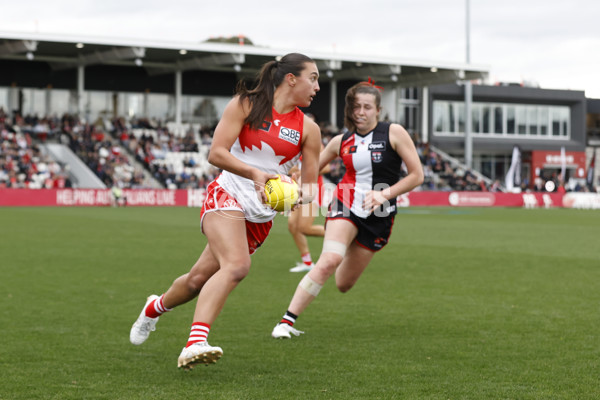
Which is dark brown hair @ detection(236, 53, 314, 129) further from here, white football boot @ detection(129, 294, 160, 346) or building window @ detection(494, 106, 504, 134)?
building window @ detection(494, 106, 504, 134)

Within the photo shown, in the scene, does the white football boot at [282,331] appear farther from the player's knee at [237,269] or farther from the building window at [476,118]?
the building window at [476,118]

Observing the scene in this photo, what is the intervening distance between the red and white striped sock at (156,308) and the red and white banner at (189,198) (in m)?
36.2

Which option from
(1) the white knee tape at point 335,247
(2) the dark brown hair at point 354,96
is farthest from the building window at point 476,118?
(1) the white knee tape at point 335,247

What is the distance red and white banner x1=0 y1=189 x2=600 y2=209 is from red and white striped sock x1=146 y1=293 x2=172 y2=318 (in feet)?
119

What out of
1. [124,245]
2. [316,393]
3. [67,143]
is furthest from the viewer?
[67,143]

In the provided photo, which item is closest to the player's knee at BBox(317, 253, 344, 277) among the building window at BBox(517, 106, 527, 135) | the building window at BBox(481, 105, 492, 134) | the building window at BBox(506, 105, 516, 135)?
the building window at BBox(481, 105, 492, 134)

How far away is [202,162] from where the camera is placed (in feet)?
165

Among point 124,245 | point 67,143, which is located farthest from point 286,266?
point 67,143

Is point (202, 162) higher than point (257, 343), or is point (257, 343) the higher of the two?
point (202, 162)

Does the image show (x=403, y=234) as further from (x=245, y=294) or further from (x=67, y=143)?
(x=67, y=143)

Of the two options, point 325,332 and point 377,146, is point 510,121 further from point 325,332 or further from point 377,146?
point 325,332

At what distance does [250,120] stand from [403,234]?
1767 cm

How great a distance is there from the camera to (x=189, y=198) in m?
44.8

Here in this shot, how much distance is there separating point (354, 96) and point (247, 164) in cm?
211
